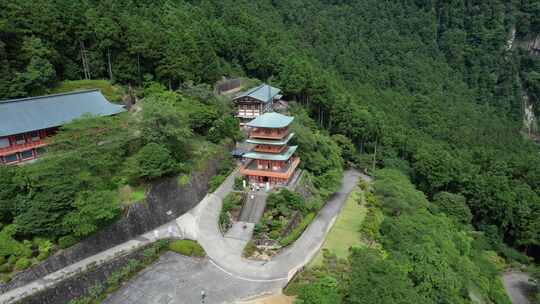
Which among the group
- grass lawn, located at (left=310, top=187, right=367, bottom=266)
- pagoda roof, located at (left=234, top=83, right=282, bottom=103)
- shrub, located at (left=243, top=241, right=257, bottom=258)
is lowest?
grass lawn, located at (left=310, top=187, right=367, bottom=266)

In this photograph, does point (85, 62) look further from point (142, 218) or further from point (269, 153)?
point (269, 153)

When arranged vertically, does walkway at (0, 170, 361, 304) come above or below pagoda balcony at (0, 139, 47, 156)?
below

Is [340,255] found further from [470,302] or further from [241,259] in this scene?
[470,302]

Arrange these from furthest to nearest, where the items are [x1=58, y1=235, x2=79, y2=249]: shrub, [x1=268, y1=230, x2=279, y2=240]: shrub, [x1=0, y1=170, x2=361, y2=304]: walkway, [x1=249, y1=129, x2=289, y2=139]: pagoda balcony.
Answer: [x1=249, y1=129, x2=289, y2=139]: pagoda balcony → [x1=268, y1=230, x2=279, y2=240]: shrub → [x1=58, y1=235, x2=79, y2=249]: shrub → [x1=0, y1=170, x2=361, y2=304]: walkway

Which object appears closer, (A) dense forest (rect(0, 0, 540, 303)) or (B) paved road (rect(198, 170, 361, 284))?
(B) paved road (rect(198, 170, 361, 284))

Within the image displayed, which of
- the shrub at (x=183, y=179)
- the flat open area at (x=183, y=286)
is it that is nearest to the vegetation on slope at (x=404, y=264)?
the flat open area at (x=183, y=286)

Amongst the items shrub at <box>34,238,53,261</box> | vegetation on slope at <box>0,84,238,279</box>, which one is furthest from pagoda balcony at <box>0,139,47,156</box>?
shrub at <box>34,238,53,261</box>

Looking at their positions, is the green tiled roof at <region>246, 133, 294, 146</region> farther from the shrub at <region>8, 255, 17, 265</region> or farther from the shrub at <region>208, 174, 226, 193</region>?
the shrub at <region>8, 255, 17, 265</region>

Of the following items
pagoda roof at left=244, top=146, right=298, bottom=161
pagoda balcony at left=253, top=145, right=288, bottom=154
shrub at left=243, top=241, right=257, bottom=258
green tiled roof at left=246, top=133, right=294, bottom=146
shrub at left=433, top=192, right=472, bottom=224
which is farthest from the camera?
shrub at left=433, top=192, right=472, bottom=224
